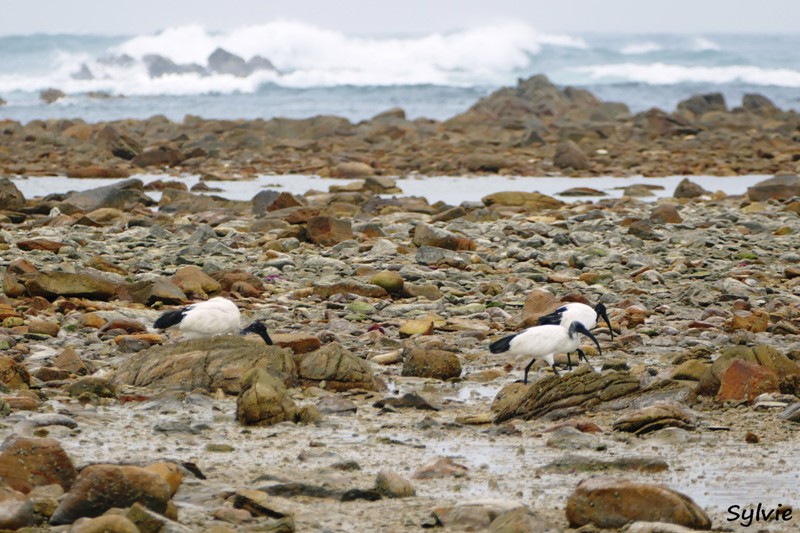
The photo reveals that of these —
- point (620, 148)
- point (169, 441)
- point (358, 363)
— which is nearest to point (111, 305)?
point (358, 363)

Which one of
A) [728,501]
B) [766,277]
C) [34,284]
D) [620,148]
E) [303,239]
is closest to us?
[728,501]

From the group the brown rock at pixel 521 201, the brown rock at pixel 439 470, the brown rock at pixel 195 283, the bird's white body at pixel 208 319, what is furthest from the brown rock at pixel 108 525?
the brown rock at pixel 521 201

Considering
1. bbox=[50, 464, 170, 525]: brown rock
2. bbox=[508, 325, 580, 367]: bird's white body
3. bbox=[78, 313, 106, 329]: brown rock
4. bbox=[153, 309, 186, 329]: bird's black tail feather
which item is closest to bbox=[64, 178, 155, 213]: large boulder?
bbox=[78, 313, 106, 329]: brown rock

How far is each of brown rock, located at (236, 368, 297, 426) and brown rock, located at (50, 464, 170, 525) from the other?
1.96m

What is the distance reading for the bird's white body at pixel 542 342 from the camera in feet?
25.5

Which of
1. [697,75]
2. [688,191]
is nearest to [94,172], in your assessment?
[688,191]

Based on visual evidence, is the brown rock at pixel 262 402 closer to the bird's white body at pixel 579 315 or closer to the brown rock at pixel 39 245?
the bird's white body at pixel 579 315

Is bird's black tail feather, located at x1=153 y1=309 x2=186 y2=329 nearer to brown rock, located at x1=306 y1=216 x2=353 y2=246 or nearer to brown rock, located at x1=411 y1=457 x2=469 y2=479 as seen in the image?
brown rock, located at x1=411 y1=457 x2=469 y2=479

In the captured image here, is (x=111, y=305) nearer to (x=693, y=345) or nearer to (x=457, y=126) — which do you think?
(x=693, y=345)

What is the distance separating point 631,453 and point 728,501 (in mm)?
919

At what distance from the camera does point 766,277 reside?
1190 centimetres

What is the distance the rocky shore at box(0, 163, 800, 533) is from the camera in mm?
5129

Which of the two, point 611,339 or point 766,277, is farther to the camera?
point 766,277

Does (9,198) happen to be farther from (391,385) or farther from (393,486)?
(393,486)
